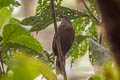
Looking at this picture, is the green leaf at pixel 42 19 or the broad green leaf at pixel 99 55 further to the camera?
the green leaf at pixel 42 19

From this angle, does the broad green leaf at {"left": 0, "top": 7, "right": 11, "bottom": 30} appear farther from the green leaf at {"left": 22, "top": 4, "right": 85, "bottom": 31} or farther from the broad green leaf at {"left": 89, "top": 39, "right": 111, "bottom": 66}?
the green leaf at {"left": 22, "top": 4, "right": 85, "bottom": 31}

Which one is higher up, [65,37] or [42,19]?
[42,19]

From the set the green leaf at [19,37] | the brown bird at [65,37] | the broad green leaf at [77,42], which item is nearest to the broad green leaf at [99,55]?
the green leaf at [19,37]

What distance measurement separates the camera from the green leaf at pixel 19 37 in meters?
0.67

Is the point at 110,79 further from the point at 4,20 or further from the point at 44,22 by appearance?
the point at 44,22

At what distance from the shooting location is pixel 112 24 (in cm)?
16

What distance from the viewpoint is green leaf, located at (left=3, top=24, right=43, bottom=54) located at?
2.19 feet

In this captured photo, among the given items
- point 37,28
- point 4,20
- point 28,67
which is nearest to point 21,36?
point 4,20

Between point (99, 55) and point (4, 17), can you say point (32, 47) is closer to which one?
point (4, 17)

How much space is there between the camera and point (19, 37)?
716 mm

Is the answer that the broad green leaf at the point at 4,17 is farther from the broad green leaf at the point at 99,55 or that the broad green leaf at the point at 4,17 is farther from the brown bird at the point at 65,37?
the brown bird at the point at 65,37

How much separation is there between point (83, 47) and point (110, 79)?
4.71ft

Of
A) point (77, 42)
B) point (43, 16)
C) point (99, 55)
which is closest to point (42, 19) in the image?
point (43, 16)

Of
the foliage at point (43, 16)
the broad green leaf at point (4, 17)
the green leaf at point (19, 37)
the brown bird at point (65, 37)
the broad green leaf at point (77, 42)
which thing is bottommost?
the brown bird at point (65, 37)
